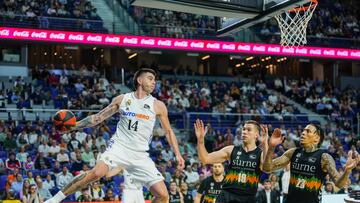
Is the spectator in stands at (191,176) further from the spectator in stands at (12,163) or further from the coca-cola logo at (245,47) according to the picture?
the coca-cola logo at (245,47)

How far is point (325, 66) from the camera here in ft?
113

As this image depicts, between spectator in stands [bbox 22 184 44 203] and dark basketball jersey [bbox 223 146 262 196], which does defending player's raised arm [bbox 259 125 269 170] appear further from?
spectator in stands [bbox 22 184 44 203]

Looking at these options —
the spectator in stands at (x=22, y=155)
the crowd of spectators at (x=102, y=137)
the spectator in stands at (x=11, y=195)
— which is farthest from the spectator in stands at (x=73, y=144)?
the spectator in stands at (x=11, y=195)

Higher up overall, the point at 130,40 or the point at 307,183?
the point at 130,40

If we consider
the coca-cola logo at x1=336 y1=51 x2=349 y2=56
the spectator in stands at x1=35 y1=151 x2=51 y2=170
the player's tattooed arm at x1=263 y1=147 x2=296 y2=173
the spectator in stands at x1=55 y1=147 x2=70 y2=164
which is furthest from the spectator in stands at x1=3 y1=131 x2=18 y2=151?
the coca-cola logo at x1=336 y1=51 x2=349 y2=56

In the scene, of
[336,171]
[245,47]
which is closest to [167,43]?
[245,47]

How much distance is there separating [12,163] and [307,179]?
36.7 feet

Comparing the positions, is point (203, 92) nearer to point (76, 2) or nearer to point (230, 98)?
point (230, 98)

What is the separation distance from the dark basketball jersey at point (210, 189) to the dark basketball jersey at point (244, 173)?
1898 mm

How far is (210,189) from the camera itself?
968cm

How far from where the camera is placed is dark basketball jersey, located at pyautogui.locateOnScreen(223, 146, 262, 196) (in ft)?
25.0

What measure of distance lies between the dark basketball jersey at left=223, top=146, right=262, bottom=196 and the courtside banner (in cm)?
1556

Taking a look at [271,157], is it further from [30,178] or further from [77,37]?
[77,37]

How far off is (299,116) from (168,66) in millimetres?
9535
